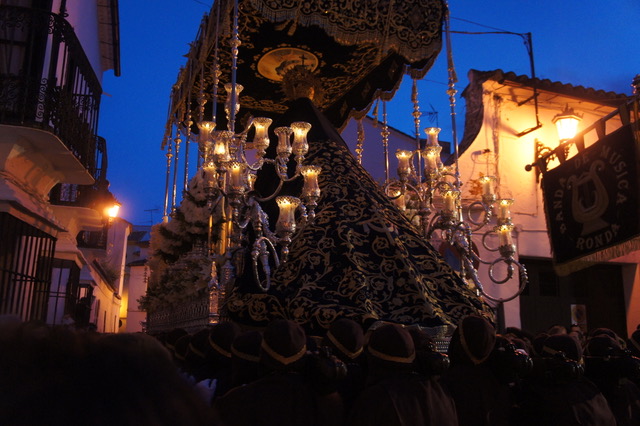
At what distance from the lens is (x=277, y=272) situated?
16.6 feet

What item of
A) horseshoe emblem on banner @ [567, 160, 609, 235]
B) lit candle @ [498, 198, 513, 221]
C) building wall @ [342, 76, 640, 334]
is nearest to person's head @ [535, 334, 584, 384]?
lit candle @ [498, 198, 513, 221]

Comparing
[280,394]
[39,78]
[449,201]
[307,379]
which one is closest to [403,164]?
[449,201]

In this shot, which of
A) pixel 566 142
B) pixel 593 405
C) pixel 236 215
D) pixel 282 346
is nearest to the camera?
pixel 282 346

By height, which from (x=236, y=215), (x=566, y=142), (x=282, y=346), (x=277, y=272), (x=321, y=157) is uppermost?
(x=566, y=142)

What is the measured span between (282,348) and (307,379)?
213 mm

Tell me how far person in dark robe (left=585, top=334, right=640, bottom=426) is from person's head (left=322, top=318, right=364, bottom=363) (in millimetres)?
1469

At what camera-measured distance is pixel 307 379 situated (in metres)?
2.44

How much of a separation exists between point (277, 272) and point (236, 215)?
805 millimetres

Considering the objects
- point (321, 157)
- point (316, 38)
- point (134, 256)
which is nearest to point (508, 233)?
point (321, 157)

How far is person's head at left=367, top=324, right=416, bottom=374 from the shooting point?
2414 millimetres

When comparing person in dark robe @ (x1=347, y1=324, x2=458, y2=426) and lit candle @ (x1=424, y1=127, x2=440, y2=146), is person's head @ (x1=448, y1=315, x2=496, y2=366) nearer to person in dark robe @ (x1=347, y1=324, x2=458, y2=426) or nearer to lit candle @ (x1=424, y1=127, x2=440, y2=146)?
person in dark robe @ (x1=347, y1=324, x2=458, y2=426)

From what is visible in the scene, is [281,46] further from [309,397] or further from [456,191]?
[309,397]

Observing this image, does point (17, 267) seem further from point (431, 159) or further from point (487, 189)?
Answer: point (487, 189)

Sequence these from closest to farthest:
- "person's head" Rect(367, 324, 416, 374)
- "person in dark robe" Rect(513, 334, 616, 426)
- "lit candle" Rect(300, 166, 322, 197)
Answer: "person's head" Rect(367, 324, 416, 374) → "person in dark robe" Rect(513, 334, 616, 426) → "lit candle" Rect(300, 166, 322, 197)
